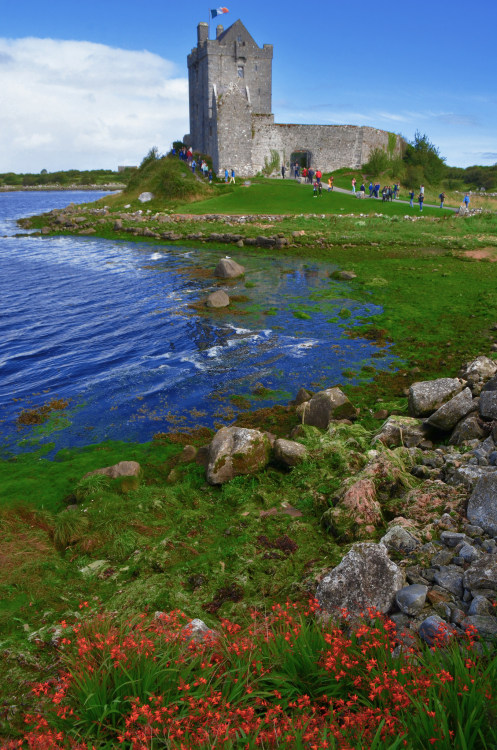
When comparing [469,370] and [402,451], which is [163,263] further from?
[402,451]

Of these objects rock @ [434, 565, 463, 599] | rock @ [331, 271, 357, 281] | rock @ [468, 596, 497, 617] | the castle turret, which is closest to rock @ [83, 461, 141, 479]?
rock @ [434, 565, 463, 599]

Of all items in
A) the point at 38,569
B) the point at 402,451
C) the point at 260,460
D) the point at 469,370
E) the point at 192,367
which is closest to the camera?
the point at 38,569

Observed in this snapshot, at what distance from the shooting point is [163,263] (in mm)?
34344

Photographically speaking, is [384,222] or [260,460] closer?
[260,460]

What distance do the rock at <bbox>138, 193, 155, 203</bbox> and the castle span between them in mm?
10949

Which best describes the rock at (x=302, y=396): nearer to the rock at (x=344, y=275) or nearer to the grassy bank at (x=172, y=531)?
the grassy bank at (x=172, y=531)

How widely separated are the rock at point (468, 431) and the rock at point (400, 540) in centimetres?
338

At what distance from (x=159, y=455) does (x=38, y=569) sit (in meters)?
4.30

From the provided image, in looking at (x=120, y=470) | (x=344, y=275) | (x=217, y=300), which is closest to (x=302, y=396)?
(x=120, y=470)

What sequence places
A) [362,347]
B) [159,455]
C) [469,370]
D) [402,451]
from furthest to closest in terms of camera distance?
[362,347]
[469,370]
[159,455]
[402,451]

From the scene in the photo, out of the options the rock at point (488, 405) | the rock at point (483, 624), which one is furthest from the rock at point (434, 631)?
the rock at point (488, 405)

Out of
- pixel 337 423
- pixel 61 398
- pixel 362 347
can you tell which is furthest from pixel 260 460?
pixel 362 347

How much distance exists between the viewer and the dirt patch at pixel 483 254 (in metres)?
31.6

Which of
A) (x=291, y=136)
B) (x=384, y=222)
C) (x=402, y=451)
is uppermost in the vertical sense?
(x=291, y=136)
